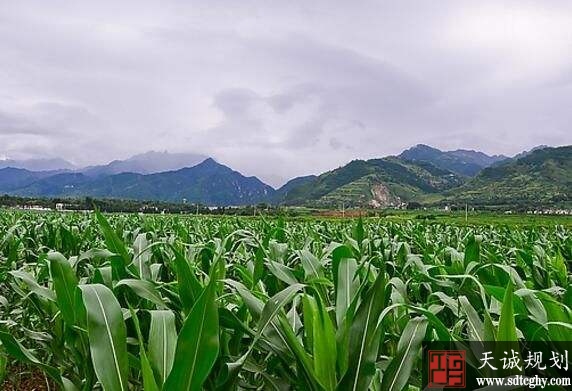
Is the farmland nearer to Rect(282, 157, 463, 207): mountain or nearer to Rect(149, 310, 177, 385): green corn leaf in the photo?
Rect(149, 310, 177, 385): green corn leaf

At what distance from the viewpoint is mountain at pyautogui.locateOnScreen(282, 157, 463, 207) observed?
142 m

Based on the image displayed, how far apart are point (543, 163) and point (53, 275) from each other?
14425 centimetres

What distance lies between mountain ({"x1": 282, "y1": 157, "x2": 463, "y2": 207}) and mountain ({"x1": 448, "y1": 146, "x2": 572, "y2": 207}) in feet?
68.2

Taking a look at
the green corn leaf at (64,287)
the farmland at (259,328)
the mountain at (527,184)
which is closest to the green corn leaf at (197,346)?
the farmland at (259,328)

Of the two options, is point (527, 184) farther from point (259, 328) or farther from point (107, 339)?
point (107, 339)

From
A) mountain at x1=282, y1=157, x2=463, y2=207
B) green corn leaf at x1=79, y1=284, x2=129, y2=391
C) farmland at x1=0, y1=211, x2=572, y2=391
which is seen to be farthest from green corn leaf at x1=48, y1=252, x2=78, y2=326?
mountain at x1=282, y1=157, x2=463, y2=207

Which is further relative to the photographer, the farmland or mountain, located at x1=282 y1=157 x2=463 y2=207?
mountain, located at x1=282 y1=157 x2=463 y2=207

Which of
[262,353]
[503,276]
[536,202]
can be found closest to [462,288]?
[503,276]

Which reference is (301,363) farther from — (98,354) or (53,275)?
(53,275)

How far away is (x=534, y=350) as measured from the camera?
1780mm

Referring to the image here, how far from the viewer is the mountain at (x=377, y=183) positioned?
14210 centimetres

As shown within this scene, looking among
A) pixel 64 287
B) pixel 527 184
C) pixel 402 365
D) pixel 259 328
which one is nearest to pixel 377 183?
pixel 527 184

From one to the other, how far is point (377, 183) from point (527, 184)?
4606 centimetres

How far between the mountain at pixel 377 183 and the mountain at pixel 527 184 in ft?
68.2
